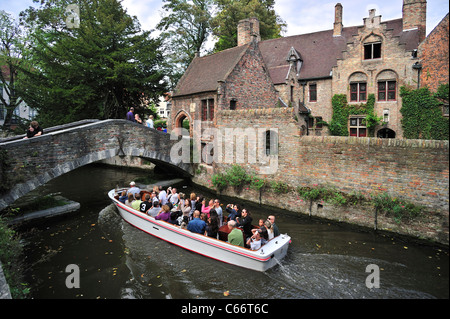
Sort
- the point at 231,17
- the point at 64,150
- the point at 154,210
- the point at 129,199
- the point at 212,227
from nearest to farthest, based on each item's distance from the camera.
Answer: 1. the point at 212,227
2. the point at 154,210
3. the point at 129,199
4. the point at 64,150
5. the point at 231,17

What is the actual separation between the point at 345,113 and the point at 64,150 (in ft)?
57.6

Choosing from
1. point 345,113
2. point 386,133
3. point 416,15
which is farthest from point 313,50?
point 386,133

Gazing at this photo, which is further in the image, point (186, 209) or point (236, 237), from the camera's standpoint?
point (186, 209)

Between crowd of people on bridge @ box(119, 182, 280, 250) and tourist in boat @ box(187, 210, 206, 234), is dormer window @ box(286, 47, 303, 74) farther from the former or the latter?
tourist in boat @ box(187, 210, 206, 234)

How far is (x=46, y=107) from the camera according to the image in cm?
1853

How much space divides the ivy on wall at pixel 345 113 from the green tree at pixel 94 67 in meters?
12.4

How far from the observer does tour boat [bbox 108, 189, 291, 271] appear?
7469mm

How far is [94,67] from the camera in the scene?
55.0 feet

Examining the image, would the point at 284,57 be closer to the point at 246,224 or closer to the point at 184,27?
the point at 184,27

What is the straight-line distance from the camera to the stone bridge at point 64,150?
9977 millimetres

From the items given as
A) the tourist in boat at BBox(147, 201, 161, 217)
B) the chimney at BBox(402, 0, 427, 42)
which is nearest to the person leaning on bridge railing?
the tourist in boat at BBox(147, 201, 161, 217)
